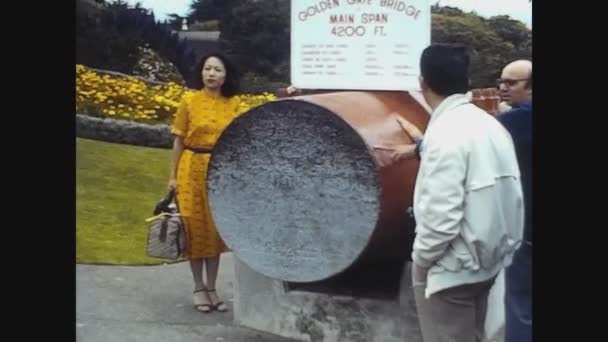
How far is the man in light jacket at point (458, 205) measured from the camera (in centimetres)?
Answer: 353

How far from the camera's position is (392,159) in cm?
414

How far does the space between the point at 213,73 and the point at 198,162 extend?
1.28 feet

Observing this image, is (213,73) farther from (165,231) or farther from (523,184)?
(523,184)

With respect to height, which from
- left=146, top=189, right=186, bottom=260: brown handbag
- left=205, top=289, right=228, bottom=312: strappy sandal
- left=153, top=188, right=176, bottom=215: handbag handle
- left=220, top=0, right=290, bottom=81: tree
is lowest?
left=205, top=289, right=228, bottom=312: strappy sandal

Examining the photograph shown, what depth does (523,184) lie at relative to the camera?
3.95 metres

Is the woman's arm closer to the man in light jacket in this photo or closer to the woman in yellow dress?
the woman in yellow dress

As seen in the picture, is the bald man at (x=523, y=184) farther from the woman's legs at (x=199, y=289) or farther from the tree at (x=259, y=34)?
the woman's legs at (x=199, y=289)

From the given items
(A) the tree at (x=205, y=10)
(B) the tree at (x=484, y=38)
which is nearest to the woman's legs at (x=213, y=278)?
(A) the tree at (x=205, y=10)

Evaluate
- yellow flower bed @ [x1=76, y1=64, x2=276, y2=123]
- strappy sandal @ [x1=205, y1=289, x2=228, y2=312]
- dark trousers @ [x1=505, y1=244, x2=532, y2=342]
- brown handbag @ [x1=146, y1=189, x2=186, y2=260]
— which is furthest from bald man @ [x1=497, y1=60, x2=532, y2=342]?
brown handbag @ [x1=146, y1=189, x2=186, y2=260]

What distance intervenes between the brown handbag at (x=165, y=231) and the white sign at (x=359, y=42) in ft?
2.66

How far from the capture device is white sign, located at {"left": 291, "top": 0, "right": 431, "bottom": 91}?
419 cm

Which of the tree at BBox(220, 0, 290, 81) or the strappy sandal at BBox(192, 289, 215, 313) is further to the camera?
the strappy sandal at BBox(192, 289, 215, 313)

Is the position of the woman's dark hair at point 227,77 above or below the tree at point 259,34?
below
